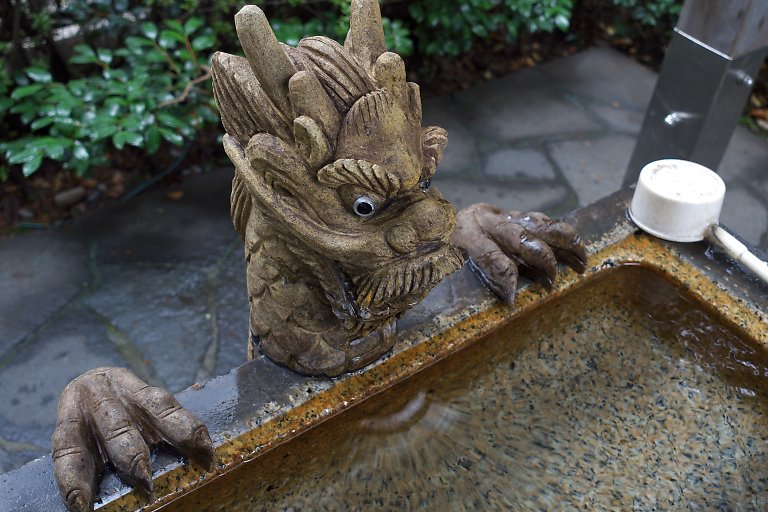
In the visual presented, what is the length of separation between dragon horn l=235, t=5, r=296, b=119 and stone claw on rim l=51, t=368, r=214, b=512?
2.26 feet

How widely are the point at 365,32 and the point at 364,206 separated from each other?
0.37m

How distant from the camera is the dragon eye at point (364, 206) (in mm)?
1400

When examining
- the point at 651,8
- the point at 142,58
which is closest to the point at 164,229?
the point at 142,58

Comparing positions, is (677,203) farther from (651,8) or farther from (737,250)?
(651,8)

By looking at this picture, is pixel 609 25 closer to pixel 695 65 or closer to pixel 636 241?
pixel 695 65

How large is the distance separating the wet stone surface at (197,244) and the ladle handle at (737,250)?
1.64 metres

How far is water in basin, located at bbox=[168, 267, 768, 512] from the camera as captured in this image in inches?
70.9

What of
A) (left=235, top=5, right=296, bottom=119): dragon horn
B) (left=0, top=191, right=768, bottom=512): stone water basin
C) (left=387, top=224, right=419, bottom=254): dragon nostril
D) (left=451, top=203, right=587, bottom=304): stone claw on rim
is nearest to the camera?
(left=235, top=5, right=296, bottom=119): dragon horn

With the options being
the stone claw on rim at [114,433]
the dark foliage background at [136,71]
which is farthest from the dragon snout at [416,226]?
the dark foliage background at [136,71]

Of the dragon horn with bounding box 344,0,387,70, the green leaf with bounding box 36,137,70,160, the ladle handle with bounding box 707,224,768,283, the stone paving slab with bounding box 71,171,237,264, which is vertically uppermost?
the dragon horn with bounding box 344,0,387,70

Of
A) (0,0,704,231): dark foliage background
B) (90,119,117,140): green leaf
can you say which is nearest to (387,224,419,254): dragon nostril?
(0,0,704,231): dark foliage background

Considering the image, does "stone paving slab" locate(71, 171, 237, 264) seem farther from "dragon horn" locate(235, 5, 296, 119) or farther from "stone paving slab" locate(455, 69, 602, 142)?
"dragon horn" locate(235, 5, 296, 119)

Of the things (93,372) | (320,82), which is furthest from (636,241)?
(93,372)

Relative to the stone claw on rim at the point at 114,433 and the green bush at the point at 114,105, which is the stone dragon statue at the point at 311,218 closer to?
the stone claw on rim at the point at 114,433
